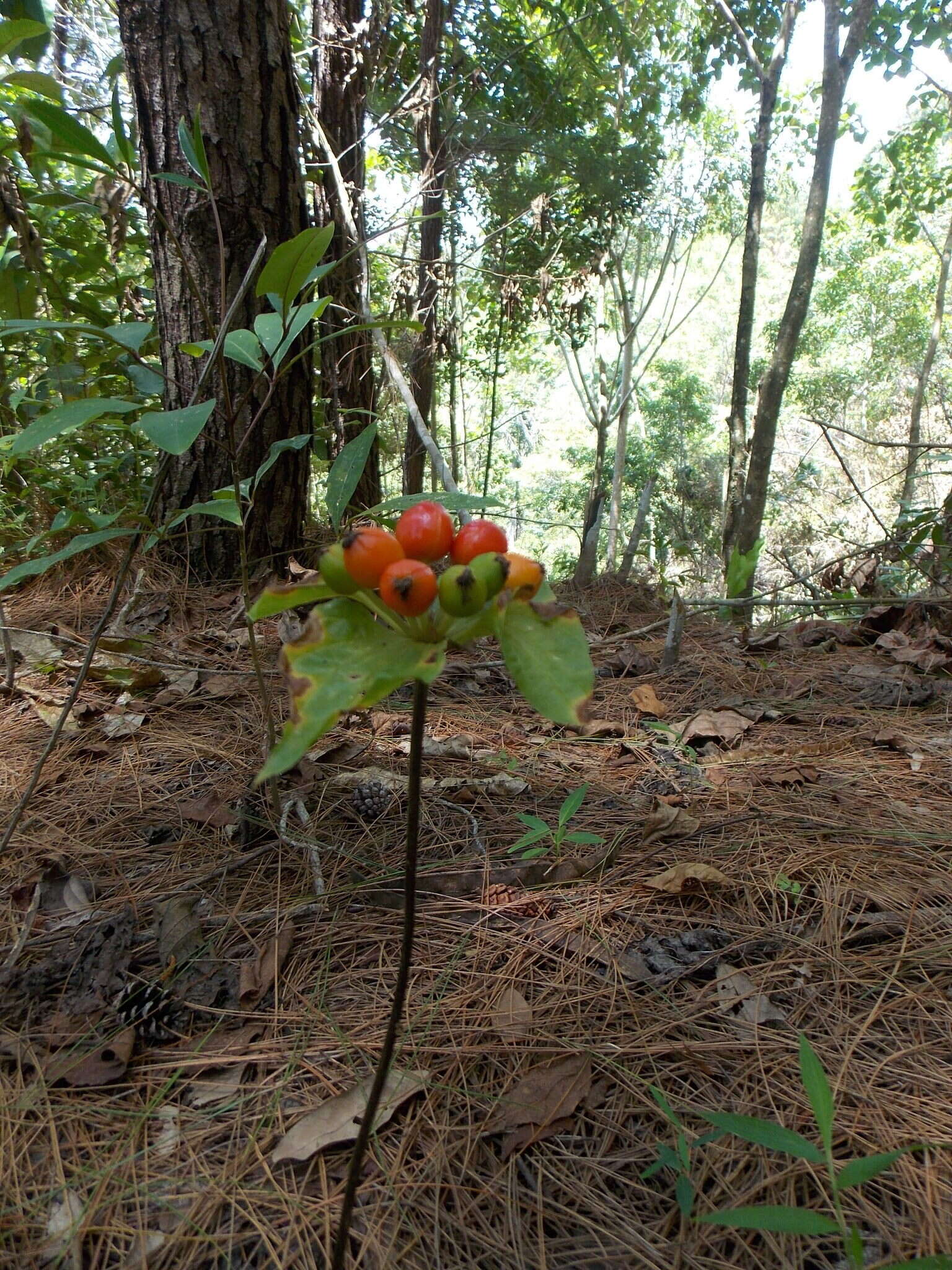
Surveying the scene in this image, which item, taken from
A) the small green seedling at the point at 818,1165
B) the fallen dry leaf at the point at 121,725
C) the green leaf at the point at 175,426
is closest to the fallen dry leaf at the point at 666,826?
the small green seedling at the point at 818,1165

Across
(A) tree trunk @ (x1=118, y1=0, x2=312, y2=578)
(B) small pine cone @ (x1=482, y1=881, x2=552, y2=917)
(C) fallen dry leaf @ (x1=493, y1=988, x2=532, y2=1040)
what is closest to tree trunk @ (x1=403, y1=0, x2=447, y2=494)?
(A) tree trunk @ (x1=118, y1=0, x2=312, y2=578)

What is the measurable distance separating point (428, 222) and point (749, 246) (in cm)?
339

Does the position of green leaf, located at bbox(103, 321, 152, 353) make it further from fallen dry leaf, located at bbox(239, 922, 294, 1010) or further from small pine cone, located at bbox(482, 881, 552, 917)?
small pine cone, located at bbox(482, 881, 552, 917)

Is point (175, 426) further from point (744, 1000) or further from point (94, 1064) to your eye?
point (744, 1000)

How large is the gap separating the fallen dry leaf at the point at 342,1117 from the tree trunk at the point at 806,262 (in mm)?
Answer: 4920

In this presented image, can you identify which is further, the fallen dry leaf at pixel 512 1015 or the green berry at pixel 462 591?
the fallen dry leaf at pixel 512 1015

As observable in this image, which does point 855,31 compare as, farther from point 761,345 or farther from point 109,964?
point 761,345

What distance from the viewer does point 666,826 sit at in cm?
134

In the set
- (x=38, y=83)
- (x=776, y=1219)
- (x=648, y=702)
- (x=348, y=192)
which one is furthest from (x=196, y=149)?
(x=348, y=192)

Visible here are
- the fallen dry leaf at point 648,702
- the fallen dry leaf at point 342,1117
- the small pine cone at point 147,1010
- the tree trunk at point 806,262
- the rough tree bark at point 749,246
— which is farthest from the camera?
the rough tree bark at point 749,246

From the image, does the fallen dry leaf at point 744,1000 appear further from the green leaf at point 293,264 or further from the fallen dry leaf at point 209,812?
the green leaf at point 293,264

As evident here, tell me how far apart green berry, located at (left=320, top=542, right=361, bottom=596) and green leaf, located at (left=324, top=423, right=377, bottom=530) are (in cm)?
56

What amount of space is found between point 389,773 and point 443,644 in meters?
1.06

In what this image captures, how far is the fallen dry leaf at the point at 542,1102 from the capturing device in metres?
0.81
